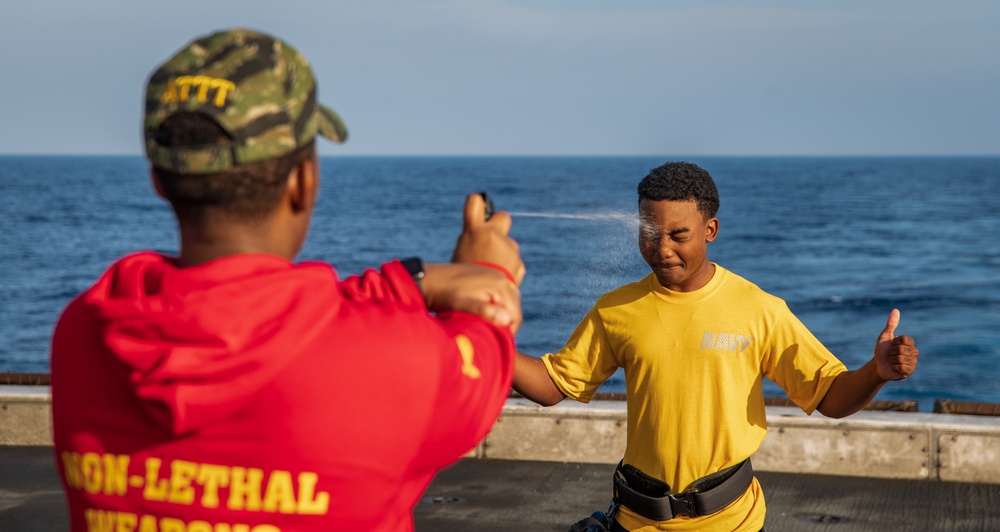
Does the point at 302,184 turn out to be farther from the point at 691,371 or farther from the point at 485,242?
the point at 691,371

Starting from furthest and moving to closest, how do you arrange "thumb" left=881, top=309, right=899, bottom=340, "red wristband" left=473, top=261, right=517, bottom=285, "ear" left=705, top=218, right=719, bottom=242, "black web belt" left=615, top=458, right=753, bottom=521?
"ear" left=705, top=218, right=719, bottom=242 < "black web belt" left=615, top=458, right=753, bottom=521 < "thumb" left=881, top=309, right=899, bottom=340 < "red wristband" left=473, top=261, right=517, bottom=285

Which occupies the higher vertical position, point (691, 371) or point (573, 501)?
point (691, 371)

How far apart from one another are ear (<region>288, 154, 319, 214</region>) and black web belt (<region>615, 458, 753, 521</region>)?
268 centimetres

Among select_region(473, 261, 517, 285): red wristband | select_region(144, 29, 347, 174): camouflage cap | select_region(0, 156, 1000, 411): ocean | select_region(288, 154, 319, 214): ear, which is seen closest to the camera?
select_region(144, 29, 347, 174): camouflage cap

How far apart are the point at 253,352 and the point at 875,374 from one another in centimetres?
286

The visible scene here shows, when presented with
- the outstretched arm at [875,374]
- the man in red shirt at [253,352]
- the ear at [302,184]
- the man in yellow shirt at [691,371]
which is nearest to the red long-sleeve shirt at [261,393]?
the man in red shirt at [253,352]

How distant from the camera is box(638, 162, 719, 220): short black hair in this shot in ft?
14.9

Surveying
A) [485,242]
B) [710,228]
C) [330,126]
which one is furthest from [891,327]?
[330,126]

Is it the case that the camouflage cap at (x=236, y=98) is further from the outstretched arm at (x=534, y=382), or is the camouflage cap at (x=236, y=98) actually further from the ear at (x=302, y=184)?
the outstretched arm at (x=534, y=382)

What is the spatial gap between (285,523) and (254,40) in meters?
0.82

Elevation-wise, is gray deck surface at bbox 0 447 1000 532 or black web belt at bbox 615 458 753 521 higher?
black web belt at bbox 615 458 753 521

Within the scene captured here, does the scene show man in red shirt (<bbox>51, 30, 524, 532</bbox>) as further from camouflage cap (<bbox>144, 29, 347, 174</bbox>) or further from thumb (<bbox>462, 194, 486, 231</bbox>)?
thumb (<bbox>462, 194, 486, 231</bbox>)

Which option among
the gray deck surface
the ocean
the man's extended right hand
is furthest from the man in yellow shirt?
the gray deck surface

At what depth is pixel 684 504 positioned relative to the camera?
4.25m
